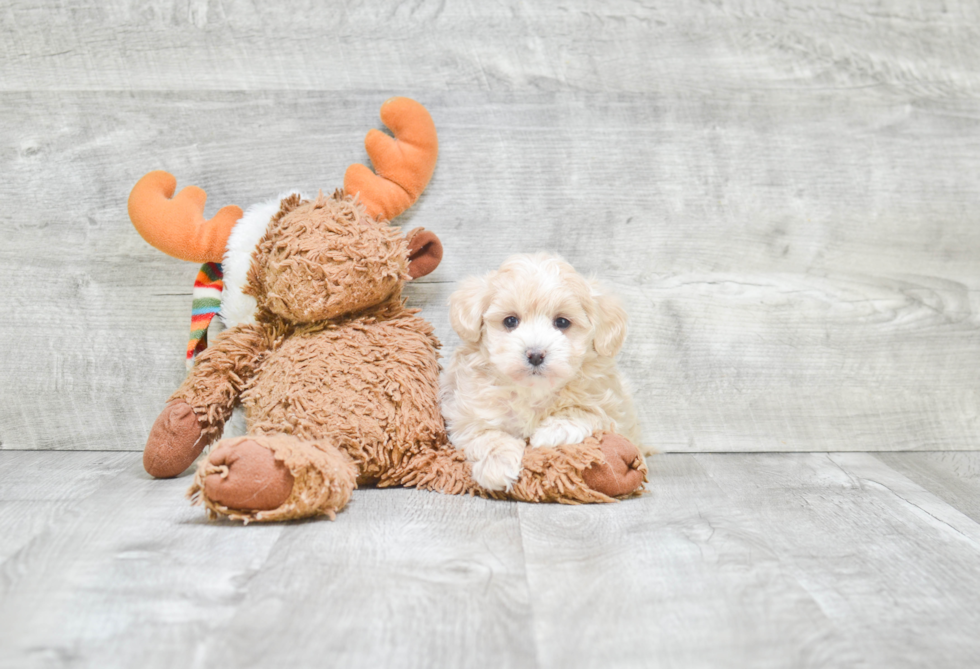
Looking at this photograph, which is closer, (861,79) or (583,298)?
(583,298)

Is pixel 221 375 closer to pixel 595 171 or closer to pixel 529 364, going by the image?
pixel 529 364

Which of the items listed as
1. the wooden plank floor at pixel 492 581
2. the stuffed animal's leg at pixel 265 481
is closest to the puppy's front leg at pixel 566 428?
the wooden plank floor at pixel 492 581

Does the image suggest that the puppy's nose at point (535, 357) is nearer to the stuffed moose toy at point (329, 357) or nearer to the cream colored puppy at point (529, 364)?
the cream colored puppy at point (529, 364)

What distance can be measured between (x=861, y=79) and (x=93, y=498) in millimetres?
1833

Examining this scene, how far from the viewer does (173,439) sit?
4.76 ft

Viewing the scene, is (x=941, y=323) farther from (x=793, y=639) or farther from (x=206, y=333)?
(x=206, y=333)

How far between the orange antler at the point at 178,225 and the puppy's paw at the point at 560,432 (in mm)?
730

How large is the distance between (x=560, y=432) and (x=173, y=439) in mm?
732

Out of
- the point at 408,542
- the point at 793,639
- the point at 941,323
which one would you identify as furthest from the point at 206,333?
the point at 941,323

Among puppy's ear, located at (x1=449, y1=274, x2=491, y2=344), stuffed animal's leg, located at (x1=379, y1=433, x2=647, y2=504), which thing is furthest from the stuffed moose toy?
puppy's ear, located at (x1=449, y1=274, x2=491, y2=344)

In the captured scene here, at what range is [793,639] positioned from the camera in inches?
34.3

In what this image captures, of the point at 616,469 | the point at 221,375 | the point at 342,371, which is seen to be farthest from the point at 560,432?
the point at 221,375

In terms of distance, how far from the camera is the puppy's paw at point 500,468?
134cm

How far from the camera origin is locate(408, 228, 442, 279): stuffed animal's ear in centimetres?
158
